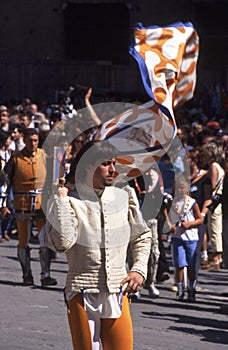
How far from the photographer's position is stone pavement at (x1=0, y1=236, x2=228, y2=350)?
9.44 metres

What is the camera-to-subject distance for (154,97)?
1104 cm

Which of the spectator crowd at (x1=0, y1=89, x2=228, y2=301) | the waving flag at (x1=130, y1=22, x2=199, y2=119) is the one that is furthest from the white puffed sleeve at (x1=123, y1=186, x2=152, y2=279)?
the waving flag at (x1=130, y1=22, x2=199, y2=119)

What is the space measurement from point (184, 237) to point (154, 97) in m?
1.99

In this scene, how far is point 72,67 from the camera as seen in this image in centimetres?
3372

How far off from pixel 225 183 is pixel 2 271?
12.7 ft

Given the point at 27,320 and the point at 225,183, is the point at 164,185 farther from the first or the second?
the point at 27,320

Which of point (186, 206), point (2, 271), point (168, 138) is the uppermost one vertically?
point (168, 138)

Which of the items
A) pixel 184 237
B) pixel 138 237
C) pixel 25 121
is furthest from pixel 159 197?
pixel 25 121

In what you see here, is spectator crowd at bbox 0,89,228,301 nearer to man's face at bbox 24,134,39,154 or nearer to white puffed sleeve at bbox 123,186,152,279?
man's face at bbox 24,134,39,154

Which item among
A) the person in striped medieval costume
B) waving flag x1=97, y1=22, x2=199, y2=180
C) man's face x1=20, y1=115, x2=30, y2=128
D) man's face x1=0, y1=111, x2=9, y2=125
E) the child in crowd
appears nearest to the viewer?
waving flag x1=97, y1=22, x2=199, y2=180

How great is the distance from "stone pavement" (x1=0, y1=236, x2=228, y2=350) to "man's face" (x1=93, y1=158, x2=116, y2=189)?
262cm

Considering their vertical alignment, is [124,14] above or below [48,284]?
above

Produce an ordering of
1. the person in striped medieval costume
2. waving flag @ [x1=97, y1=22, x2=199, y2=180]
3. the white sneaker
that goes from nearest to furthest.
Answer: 1. waving flag @ [x1=97, y1=22, x2=199, y2=180]
2. the white sneaker
3. the person in striped medieval costume

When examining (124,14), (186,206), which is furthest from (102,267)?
(124,14)
